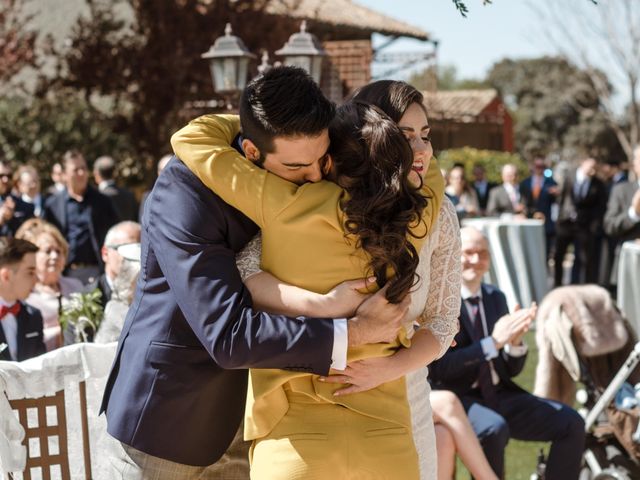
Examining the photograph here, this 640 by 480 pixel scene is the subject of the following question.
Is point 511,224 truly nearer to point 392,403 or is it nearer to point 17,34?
point 392,403

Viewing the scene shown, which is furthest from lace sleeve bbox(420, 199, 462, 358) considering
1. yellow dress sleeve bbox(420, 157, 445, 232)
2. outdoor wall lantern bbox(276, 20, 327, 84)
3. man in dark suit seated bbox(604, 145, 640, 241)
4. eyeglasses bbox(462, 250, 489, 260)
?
man in dark suit seated bbox(604, 145, 640, 241)

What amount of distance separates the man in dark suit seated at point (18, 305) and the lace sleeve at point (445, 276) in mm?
2876

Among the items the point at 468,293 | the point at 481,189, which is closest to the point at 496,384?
the point at 468,293

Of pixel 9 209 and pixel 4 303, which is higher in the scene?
pixel 4 303

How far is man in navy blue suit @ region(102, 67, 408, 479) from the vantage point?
7.68 ft

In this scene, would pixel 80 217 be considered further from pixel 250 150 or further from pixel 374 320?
pixel 374 320

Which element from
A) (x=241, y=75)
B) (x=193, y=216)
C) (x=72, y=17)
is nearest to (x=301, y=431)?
(x=193, y=216)

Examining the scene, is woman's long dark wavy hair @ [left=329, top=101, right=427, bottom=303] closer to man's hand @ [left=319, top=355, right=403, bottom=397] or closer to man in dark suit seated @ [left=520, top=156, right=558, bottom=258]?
man's hand @ [left=319, top=355, right=403, bottom=397]

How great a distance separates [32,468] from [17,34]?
16.3 meters

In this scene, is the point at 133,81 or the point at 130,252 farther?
the point at 133,81

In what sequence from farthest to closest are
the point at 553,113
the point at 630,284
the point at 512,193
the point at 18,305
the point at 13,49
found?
the point at 553,113
the point at 13,49
the point at 512,193
the point at 630,284
the point at 18,305

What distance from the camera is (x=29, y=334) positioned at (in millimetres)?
5117

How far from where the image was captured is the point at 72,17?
84.2 ft

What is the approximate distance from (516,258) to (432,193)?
27.9ft
